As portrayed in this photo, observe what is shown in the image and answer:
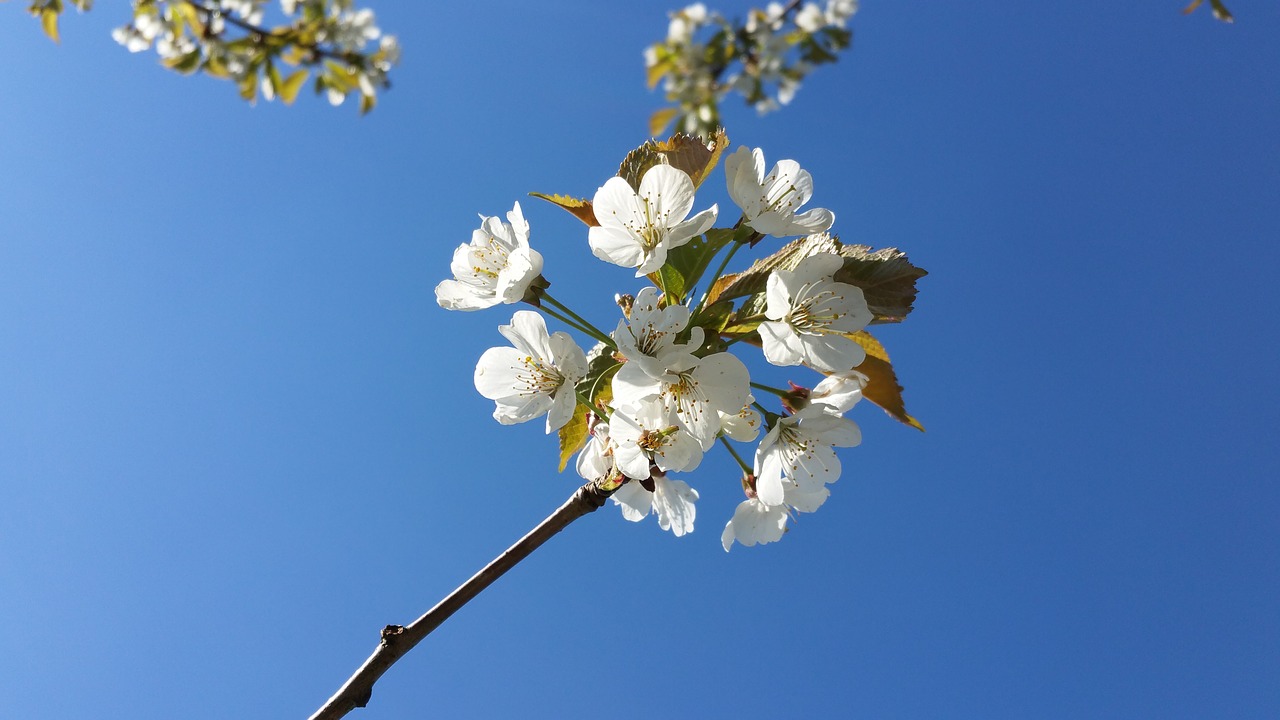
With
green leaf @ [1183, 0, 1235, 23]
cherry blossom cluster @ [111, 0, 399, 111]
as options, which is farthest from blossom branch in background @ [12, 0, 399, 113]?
green leaf @ [1183, 0, 1235, 23]

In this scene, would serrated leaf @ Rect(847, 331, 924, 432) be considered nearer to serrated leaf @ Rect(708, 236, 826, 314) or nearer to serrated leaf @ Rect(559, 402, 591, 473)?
serrated leaf @ Rect(708, 236, 826, 314)

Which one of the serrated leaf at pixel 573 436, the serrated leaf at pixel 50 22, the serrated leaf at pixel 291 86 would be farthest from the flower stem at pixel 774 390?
the serrated leaf at pixel 50 22

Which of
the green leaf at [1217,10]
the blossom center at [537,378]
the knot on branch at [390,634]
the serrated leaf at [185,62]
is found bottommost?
the green leaf at [1217,10]

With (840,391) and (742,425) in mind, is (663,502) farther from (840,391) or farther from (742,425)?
(840,391)

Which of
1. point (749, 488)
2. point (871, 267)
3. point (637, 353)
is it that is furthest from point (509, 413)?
point (871, 267)

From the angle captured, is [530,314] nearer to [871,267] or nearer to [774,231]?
[774,231]

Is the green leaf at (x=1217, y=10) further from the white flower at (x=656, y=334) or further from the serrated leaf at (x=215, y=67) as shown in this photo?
the serrated leaf at (x=215, y=67)
